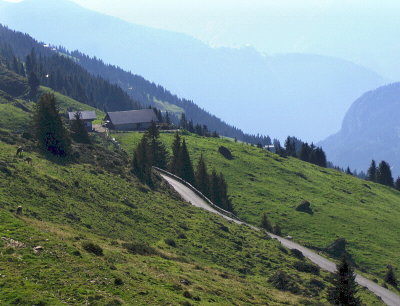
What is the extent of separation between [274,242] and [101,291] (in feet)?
140

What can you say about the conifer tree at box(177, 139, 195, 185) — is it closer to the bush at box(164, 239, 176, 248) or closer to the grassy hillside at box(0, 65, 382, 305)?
the grassy hillside at box(0, 65, 382, 305)

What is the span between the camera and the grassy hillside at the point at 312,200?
91.1 meters

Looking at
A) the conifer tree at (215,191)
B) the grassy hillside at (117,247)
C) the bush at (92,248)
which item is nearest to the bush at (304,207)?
the conifer tree at (215,191)

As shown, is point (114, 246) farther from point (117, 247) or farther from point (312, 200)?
point (312, 200)

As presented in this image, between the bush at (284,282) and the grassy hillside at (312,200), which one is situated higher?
the grassy hillside at (312,200)

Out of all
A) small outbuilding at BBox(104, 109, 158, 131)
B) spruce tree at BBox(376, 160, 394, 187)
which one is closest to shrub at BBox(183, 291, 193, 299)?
small outbuilding at BBox(104, 109, 158, 131)

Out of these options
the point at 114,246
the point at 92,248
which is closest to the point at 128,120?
the point at 114,246

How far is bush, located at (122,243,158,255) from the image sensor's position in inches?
1700

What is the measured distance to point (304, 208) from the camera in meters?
107

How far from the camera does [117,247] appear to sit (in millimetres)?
42219

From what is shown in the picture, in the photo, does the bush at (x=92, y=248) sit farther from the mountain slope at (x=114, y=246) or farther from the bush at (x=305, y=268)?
the bush at (x=305, y=268)

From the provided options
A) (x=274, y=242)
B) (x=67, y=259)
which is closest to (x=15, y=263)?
(x=67, y=259)

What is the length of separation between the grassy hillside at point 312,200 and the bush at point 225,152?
162cm

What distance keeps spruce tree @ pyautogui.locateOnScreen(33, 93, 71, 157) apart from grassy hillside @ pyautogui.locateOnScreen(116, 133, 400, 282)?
39.9 metres
